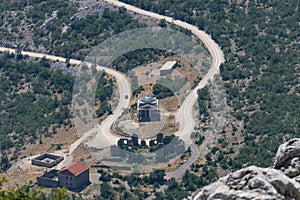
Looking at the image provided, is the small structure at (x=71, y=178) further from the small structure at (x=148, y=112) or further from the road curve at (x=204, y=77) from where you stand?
the small structure at (x=148, y=112)

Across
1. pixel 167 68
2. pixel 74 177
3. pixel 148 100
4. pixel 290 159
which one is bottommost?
pixel 74 177

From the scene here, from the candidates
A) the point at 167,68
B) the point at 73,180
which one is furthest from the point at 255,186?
the point at 167,68

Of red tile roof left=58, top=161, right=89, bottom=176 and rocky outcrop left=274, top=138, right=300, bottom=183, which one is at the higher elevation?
rocky outcrop left=274, top=138, right=300, bottom=183

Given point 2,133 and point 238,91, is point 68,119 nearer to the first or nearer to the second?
point 2,133

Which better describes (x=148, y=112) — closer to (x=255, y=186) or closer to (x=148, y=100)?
(x=148, y=100)

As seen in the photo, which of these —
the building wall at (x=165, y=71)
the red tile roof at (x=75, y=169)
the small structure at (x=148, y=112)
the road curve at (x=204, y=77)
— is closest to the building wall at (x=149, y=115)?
the small structure at (x=148, y=112)

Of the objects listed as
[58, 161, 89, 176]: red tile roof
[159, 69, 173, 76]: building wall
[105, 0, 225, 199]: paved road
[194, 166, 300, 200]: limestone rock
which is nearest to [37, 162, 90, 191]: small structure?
[58, 161, 89, 176]: red tile roof

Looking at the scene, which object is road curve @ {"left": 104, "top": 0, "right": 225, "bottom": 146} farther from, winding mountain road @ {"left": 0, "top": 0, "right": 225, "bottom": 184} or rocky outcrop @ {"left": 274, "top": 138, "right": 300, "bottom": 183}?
rocky outcrop @ {"left": 274, "top": 138, "right": 300, "bottom": 183}
